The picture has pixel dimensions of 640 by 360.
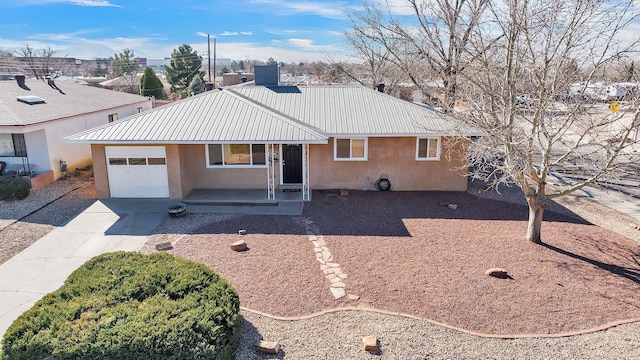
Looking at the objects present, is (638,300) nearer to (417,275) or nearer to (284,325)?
(417,275)

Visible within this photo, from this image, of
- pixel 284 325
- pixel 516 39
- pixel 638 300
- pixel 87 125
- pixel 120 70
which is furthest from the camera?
pixel 120 70

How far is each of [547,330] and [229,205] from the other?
9.76m

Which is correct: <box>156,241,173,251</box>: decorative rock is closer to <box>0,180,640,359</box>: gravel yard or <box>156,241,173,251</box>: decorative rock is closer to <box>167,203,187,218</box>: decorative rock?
<box>0,180,640,359</box>: gravel yard

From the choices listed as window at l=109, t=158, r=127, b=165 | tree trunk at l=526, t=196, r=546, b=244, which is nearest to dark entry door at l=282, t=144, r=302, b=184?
window at l=109, t=158, r=127, b=165

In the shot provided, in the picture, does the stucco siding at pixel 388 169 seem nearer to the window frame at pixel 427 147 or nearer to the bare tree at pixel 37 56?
the window frame at pixel 427 147

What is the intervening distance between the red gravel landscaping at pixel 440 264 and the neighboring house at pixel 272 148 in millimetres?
1974

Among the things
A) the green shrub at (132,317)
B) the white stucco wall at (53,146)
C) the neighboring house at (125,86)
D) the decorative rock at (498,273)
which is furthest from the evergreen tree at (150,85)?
the decorative rock at (498,273)

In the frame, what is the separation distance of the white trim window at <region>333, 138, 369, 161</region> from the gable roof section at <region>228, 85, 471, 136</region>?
0.58 meters

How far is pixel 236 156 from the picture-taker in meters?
15.2

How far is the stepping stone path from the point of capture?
843 centimetres

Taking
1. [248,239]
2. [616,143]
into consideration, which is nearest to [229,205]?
[248,239]

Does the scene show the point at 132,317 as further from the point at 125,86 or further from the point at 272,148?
the point at 125,86

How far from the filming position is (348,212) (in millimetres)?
13266

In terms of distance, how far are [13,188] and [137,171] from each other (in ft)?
13.1
